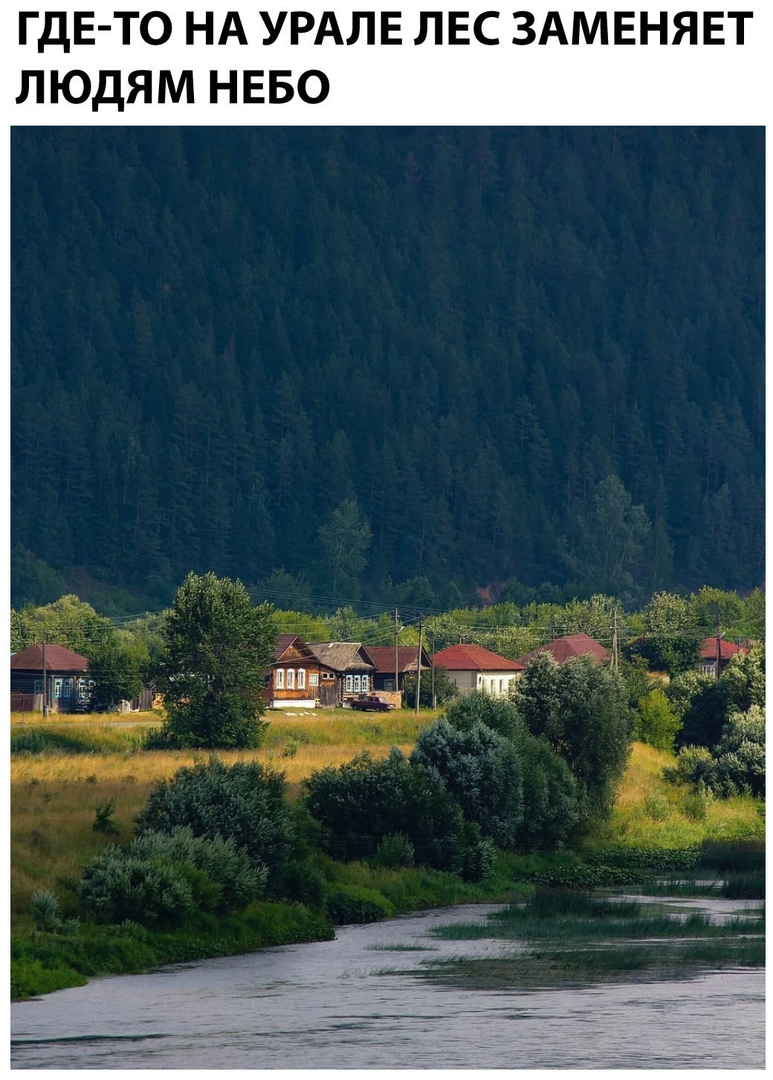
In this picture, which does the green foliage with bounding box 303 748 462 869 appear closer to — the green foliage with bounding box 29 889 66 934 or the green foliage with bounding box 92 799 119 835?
the green foliage with bounding box 92 799 119 835

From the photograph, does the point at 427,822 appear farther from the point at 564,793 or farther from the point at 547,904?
the point at 564,793

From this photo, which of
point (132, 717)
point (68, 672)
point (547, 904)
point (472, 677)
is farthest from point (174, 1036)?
point (472, 677)

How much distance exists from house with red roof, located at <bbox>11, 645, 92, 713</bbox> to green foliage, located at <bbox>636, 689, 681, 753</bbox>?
59.3m

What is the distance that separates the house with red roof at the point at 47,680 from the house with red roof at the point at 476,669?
122 ft

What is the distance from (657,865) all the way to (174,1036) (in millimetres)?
45091

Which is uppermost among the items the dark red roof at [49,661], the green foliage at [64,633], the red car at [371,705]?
the green foliage at [64,633]

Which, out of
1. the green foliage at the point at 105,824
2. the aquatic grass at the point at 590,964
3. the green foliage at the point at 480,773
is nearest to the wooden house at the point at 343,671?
the green foliage at the point at 480,773

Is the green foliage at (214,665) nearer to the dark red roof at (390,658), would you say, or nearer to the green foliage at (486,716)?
the green foliage at (486,716)

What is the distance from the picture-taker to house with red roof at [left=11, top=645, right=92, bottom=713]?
154500mm

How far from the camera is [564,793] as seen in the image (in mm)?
81375

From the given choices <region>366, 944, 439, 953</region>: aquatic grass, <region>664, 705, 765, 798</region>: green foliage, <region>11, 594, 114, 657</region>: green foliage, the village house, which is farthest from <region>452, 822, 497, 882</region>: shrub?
<region>11, 594, 114, 657</region>: green foliage

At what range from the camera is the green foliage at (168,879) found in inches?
1955

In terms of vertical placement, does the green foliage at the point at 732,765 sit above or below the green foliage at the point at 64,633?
below

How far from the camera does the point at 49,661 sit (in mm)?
156625
